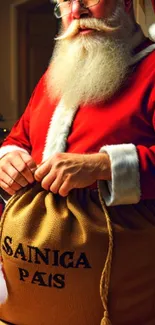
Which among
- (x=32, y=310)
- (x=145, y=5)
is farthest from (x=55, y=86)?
(x=32, y=310)

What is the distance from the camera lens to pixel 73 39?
983 millimetres

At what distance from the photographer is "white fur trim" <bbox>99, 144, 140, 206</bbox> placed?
83 cm

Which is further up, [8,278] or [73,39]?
[73,39]

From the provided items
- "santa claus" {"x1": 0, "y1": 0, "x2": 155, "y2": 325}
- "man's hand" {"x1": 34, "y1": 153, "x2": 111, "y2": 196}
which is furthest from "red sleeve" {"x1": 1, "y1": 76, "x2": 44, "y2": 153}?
"man's hand" {"x1": 34, "y1": 153, "x2": 111, "y2": 196}

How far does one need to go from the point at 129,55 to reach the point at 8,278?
0.50 m

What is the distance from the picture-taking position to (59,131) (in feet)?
3.13

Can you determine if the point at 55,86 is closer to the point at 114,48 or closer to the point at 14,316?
the point at 114,48

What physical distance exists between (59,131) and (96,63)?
6.2 inches

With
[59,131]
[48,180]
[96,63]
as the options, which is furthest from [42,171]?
[96,63]

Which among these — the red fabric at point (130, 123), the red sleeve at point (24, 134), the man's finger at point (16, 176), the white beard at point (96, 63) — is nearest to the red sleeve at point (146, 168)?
the red fabric at point (130, 123)

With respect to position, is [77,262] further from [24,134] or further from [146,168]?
[24,134]

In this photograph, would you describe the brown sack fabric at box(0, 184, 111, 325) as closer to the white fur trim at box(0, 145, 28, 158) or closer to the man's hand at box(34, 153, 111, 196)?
the man's hand at box(34, 153, 111, 196)

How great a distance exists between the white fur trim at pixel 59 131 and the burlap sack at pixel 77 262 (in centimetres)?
10

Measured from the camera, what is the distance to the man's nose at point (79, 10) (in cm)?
95
